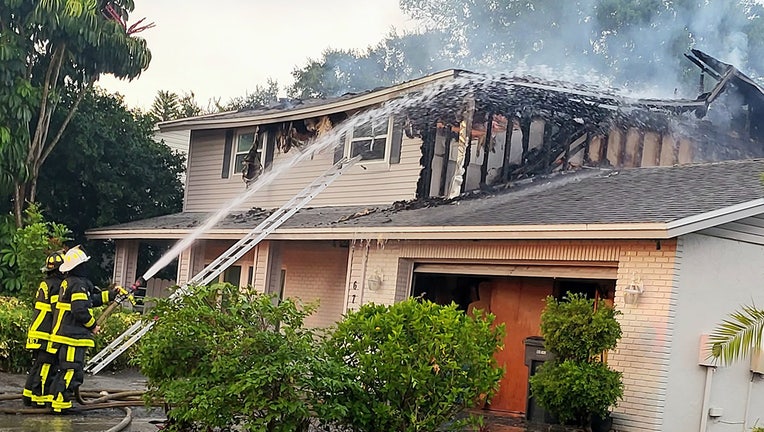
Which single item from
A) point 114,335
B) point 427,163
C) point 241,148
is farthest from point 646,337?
point 241,148

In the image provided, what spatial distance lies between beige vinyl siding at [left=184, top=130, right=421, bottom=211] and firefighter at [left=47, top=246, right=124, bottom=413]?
775cm

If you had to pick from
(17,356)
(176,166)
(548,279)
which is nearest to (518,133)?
(548,279)

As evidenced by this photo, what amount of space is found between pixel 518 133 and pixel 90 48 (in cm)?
1021

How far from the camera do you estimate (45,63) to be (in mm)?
22734

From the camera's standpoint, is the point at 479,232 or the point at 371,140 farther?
the point at 371,140

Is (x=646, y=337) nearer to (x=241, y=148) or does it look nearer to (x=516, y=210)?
(x=516, y=210)

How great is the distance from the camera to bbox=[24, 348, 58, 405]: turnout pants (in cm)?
1114

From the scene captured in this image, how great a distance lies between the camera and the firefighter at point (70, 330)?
438 inches

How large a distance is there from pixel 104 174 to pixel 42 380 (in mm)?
15148

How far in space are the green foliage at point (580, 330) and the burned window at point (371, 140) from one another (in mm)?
7876

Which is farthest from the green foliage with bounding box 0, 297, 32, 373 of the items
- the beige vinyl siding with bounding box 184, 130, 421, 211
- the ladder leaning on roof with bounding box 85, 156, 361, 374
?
the beige vinyl siding with bounding box 184, 130, 421, 211

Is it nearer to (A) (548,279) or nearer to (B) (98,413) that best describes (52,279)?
(B) (98,413)

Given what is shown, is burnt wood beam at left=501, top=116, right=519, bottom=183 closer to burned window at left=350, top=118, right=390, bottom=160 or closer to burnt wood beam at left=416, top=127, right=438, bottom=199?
burnt wood beam at left=416, top=127, right=438, bottom=199

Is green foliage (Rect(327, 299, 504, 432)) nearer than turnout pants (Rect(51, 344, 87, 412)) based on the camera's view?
Yes
